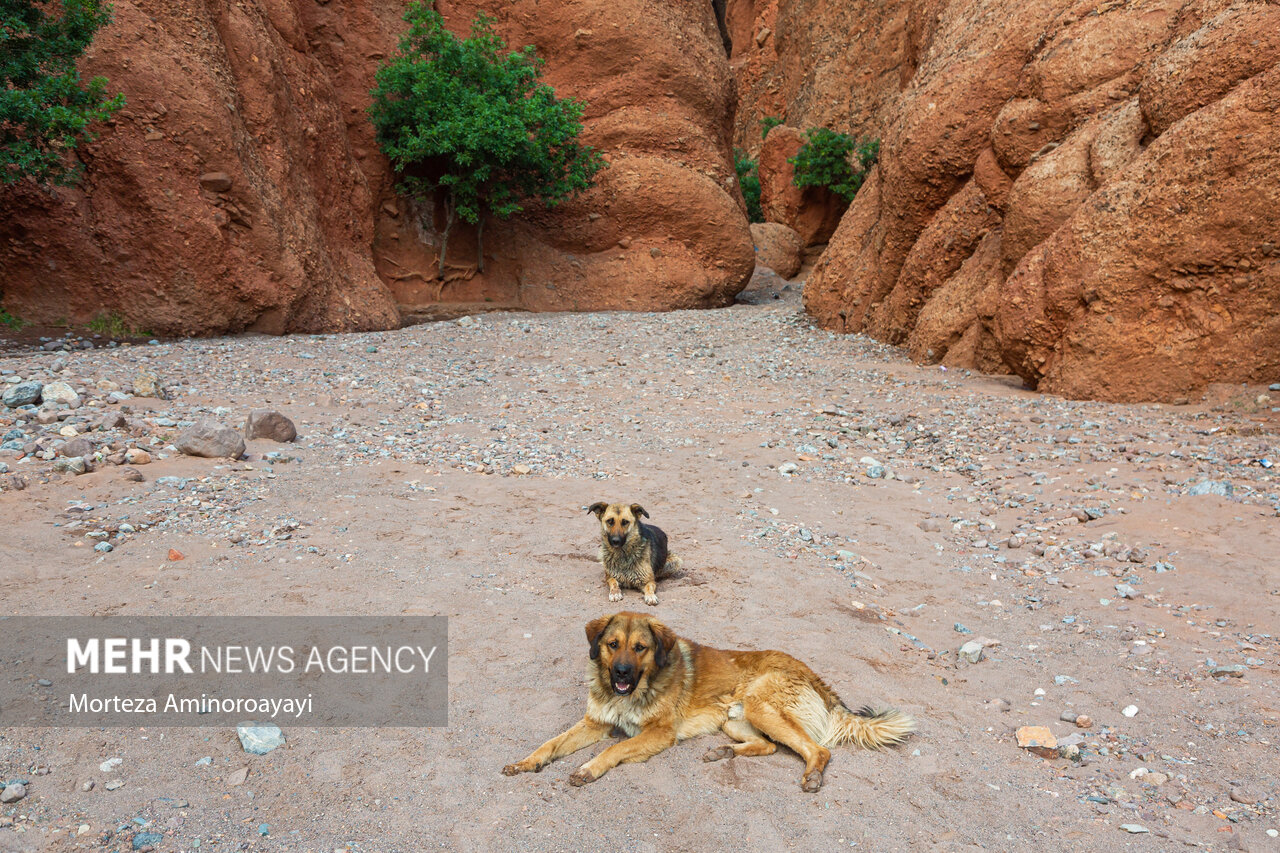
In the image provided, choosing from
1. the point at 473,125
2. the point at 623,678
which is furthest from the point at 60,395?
the point at 473,125

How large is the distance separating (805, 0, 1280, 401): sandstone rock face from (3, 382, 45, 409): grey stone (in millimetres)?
12250

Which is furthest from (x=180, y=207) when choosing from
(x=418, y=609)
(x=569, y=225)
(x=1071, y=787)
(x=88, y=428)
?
(x=1071, y=787)

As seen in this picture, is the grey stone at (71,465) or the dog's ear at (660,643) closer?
the dog's ear at (660,643)

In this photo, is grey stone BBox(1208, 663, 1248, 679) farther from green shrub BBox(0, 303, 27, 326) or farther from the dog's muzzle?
green shrub BBox(0, 303, 27, 326)

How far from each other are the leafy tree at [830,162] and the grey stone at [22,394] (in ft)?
90.0

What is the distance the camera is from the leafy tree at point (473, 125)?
58.7 feet

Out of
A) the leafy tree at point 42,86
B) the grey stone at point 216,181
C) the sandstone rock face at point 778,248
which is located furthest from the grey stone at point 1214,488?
the sandstone rock face at point 778,248

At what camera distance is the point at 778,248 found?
94.4ft

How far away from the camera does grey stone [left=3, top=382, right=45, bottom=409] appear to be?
820cm

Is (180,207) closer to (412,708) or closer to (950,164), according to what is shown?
(412,708)

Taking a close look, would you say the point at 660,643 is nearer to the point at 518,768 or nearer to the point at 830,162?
the point at 518,768

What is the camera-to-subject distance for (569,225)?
2088 cm

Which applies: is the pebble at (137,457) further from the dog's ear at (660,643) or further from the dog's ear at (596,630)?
the dog's ear at (660,643)

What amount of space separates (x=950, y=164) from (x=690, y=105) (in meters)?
9.78
